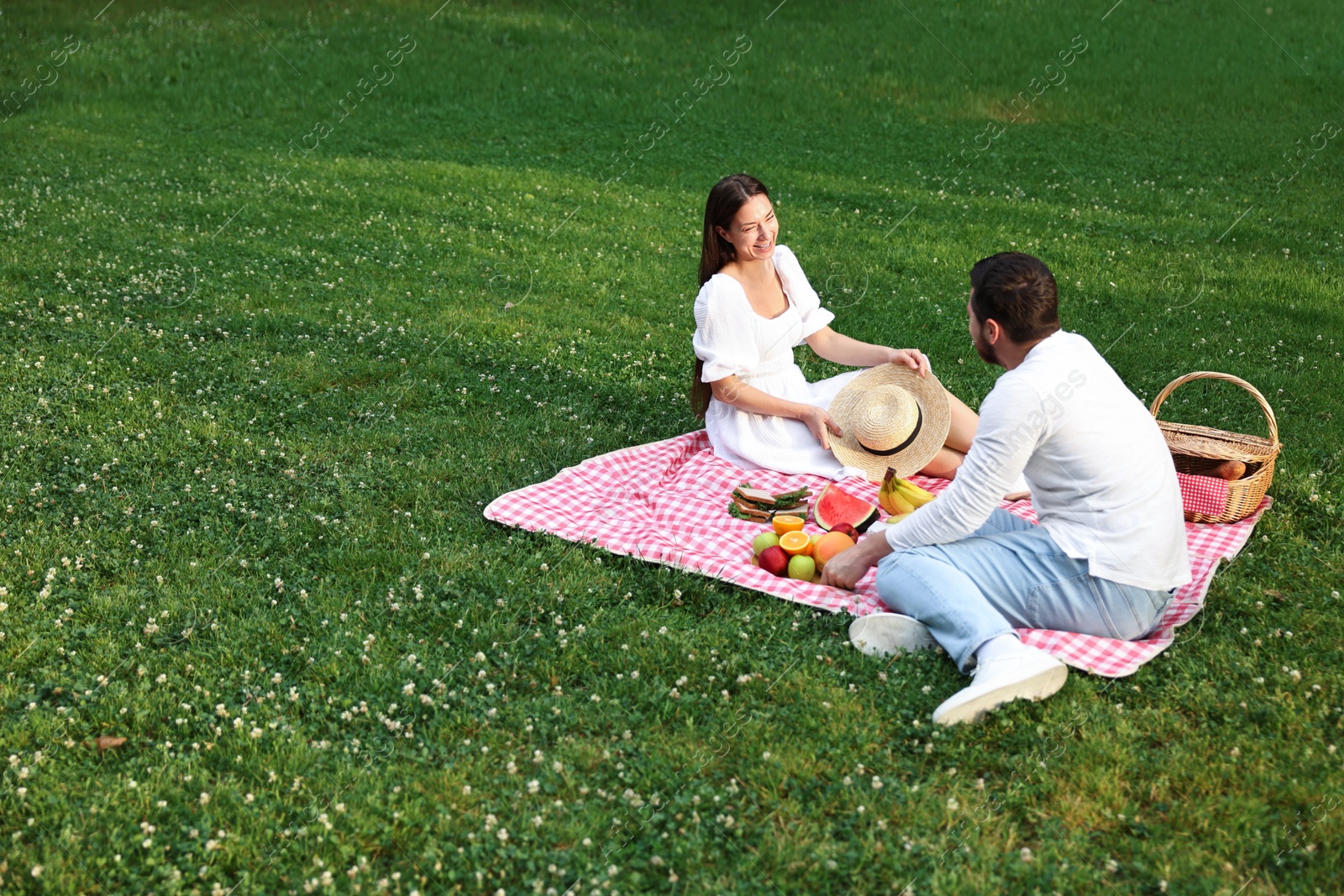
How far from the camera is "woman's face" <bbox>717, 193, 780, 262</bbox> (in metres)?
7.25

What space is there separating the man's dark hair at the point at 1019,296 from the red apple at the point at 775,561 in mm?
1857

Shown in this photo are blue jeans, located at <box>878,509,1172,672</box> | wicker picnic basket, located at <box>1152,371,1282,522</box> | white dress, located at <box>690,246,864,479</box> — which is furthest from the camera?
white dress, located at <box>690,246,864,479</box>

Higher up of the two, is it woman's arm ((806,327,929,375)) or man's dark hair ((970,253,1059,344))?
man's dark hair ((970,253,1059,344))

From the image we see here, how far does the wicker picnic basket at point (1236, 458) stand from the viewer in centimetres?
671

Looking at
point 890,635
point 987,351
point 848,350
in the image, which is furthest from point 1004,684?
point 848,350

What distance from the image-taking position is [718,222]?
7398 mm

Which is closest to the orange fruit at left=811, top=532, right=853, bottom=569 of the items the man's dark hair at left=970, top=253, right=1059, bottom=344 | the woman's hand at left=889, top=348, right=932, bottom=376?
the woman's hand at left=889, top=348, right=932, bottom=376

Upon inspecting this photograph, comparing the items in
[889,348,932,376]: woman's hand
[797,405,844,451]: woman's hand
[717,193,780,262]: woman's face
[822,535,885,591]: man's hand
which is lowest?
[822,535,885,591]: man's hand

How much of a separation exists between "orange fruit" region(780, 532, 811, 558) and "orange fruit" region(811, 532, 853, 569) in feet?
0.19

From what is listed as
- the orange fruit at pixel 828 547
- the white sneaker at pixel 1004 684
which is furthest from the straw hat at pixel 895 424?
the white sneaker at pixel 1004 684

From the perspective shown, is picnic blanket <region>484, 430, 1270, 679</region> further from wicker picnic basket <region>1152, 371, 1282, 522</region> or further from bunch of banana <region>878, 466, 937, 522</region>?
bunch of banana <region>878, 466, 937, 522</region>

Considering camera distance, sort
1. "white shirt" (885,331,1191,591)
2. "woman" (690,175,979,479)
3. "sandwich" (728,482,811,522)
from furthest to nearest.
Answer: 1. "woman" (690,175,979,479)
2. "sandwich" (728,482,811,522)
3. "white shirt" (885,331,1191,591)

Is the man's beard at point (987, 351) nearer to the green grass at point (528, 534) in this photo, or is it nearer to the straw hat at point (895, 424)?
the green grass at point (528, 534)

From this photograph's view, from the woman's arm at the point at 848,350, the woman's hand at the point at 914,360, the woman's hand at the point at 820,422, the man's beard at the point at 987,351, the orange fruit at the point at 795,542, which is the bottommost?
the orange fruit at the point at 795,542
